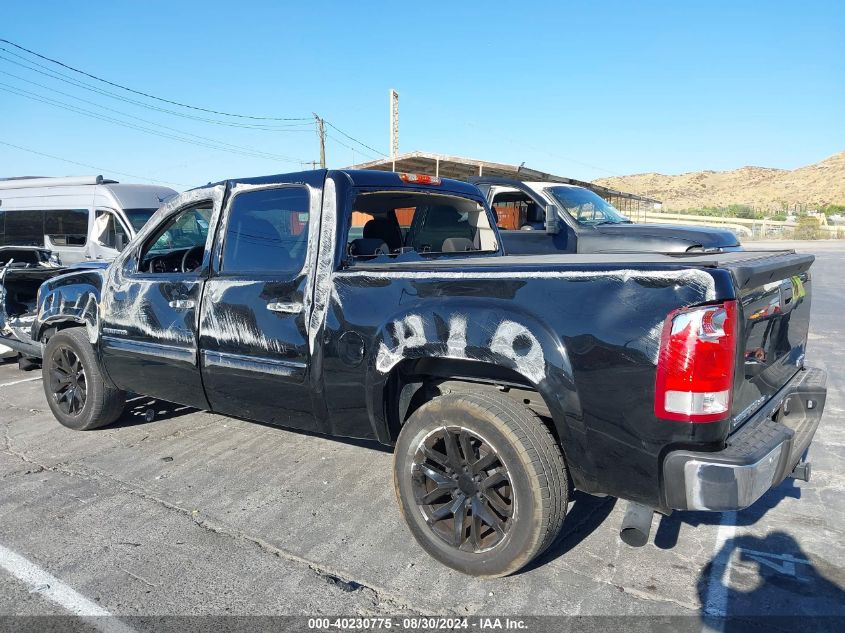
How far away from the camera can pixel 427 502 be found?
3.02m

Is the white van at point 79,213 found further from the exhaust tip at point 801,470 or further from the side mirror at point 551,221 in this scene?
the exhaust tip at point 801,470

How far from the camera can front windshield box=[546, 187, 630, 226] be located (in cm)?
783

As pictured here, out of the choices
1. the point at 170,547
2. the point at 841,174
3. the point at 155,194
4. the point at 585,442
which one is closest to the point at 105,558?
the point at 170,547

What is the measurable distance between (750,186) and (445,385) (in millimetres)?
93512

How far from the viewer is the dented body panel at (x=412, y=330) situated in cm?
243

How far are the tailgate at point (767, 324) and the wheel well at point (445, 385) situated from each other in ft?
2.70

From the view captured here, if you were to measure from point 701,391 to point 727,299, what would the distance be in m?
0.34

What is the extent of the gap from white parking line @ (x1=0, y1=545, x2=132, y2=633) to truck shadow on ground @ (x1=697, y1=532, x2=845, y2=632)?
2444mm

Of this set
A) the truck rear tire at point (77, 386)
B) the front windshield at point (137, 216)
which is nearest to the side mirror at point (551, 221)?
the truck rear tire at point (77, 386)

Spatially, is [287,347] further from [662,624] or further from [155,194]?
[155,194]

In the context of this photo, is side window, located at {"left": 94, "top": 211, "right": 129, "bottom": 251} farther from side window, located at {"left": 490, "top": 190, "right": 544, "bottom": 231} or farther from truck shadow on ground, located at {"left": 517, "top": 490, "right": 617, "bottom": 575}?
truck shadow on ground, located at {"left": 517, "top": 490, "right": 617, "bottom": 575}

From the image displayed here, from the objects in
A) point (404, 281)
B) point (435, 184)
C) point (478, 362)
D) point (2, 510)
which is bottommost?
point (2, 510)

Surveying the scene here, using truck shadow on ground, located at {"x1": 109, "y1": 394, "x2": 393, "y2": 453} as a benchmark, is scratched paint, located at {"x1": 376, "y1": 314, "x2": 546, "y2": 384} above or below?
above

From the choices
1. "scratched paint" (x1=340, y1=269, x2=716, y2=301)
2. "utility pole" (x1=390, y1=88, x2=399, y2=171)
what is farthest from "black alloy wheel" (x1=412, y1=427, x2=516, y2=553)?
"utility pole" (x1=390, y1=88, x2=399, y2=171)
